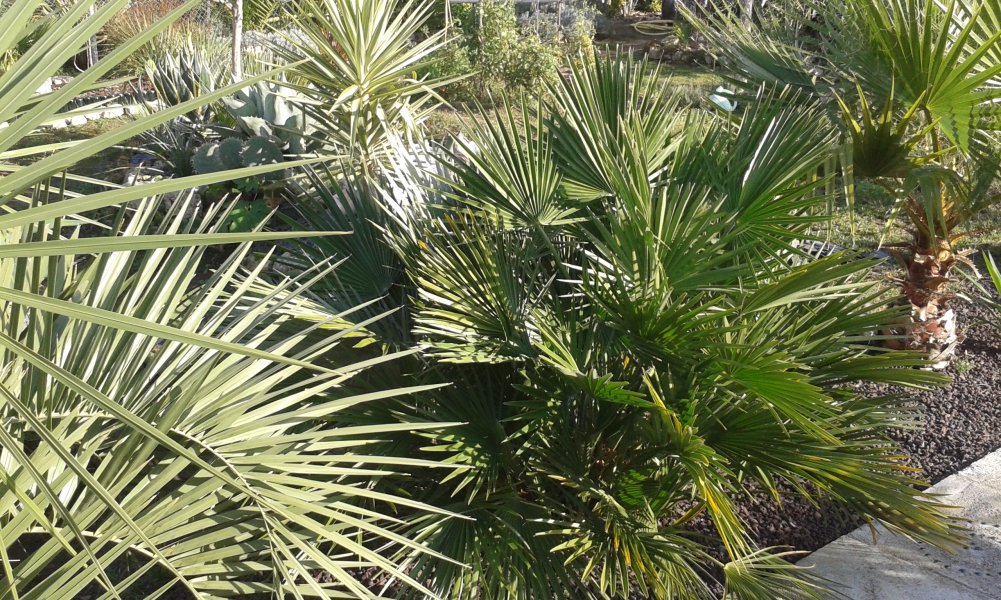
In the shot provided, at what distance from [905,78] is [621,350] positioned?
1688 mm

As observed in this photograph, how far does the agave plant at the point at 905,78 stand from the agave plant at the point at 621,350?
467 mm

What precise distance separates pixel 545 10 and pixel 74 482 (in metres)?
13.2

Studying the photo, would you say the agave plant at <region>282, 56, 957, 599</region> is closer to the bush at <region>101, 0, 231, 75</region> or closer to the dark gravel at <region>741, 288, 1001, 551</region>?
the dark gravel at <region>741, 288, 1001, 551</region>

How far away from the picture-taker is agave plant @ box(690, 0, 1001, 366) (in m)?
2.91

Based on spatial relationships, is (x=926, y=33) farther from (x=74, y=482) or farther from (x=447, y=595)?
(x=74, y=482)

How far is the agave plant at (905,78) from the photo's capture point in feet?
9.55

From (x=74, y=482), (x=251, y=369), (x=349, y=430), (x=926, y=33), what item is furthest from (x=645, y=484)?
(x=926, y=33)

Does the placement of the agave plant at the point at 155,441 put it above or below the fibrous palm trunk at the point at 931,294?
above

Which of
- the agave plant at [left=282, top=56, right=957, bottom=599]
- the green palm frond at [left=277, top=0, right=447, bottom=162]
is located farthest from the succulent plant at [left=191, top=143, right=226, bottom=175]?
the agave plant at [left=282, top=56, right=957, bottom=599]

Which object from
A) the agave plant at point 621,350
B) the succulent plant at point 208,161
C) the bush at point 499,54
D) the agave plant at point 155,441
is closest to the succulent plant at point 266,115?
the succulent plant at point 208,161

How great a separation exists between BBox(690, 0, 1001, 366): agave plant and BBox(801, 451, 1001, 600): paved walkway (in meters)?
0.85

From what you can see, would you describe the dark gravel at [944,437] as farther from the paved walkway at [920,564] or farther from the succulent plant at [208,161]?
the succulent plant at [208,161]

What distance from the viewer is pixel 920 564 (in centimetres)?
306

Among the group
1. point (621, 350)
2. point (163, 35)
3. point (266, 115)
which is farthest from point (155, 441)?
point (163, 35)
